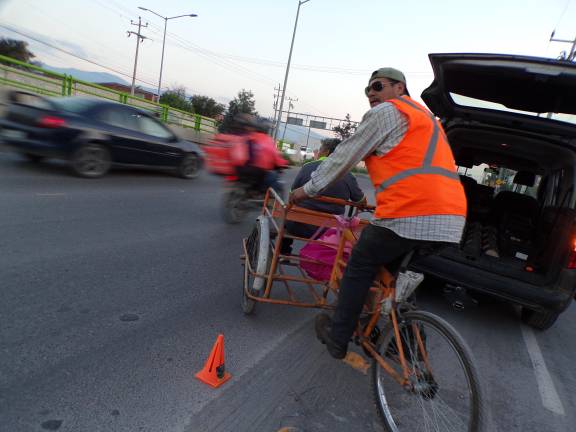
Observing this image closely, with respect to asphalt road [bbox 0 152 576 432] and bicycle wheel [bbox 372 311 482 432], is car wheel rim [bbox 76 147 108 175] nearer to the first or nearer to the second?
asphalt road [bbox 0 152 576 432]

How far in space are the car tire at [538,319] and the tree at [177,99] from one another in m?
63.6

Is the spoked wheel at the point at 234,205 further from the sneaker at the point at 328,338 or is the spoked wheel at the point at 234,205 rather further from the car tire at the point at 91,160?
the sneaker at the point at 328,338

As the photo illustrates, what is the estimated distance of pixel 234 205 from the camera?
665cm

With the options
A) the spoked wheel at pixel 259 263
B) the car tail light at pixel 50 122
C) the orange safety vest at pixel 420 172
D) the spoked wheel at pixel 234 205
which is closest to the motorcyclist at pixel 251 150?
the spoked wheel at pixel 234 205

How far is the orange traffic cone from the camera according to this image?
245cm

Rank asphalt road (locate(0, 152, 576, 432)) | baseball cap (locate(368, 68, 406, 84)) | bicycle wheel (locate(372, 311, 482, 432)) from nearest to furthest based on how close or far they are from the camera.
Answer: bicycle wheel (locate(372, 311, 482, 432)) < asphalt road (locate(0, 152, 576, 432)) < baseball cap (locate(368, 68, 406, 84))

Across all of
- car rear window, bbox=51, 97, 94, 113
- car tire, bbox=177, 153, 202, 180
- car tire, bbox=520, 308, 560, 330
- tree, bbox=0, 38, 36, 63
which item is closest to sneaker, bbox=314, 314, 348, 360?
car tire, bbox=520, 308, 560, 330

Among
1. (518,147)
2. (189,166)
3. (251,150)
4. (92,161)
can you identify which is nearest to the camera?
(518,147)

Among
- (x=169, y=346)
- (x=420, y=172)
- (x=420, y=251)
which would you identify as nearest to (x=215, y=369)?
(x=169, y=346)

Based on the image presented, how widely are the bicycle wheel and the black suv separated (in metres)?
1.88

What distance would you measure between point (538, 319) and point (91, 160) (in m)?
7.75

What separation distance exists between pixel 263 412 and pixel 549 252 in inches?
135

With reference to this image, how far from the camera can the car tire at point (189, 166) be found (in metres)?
10.1

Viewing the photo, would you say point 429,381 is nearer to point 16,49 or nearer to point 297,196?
point 297,196
